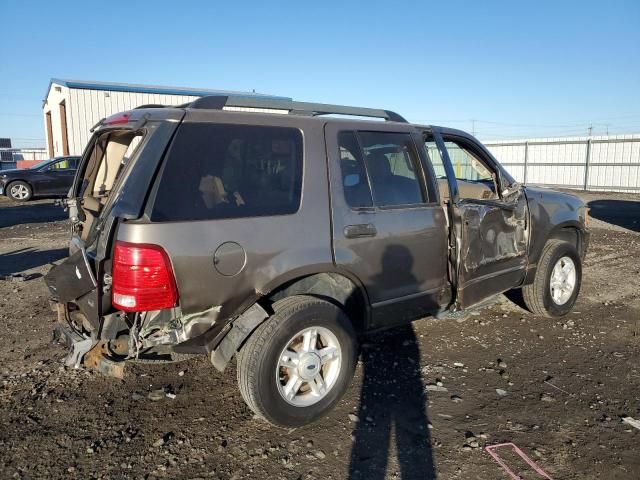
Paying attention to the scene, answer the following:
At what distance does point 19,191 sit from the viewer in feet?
56.4

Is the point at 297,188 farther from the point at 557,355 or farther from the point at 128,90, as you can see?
the point at 128,90

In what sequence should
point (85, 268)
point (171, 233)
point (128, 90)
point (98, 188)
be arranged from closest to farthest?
point (171, 233)
point (85, 268)
point (98, 188)
point (128, 90)

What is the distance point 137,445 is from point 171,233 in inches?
54.3

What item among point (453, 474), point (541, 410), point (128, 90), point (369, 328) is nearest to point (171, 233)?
point (369, 328)

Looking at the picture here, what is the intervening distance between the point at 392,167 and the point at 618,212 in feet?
44.9

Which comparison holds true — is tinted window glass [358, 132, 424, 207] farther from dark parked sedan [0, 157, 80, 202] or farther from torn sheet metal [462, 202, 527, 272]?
dark parked sedan [0, 157, 80, 202]

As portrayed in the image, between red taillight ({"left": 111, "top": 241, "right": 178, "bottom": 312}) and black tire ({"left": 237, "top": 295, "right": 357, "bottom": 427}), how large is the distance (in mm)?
599

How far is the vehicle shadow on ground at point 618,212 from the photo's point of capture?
1228 cm

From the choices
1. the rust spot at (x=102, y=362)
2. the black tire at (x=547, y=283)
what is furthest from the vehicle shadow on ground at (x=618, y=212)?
the rust spot at (x=102, y=362)

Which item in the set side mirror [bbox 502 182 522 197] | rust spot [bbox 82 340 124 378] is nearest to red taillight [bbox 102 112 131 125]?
rust spot [bbox 82 340 124 378]

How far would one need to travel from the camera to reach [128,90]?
24.1 m

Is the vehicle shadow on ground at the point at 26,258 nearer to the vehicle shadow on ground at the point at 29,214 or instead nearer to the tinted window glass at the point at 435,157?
the vehicle shadow on ground at the point at 29,214

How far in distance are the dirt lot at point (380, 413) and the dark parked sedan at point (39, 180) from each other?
1405 cm

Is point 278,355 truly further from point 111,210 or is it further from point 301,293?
point 111,210
